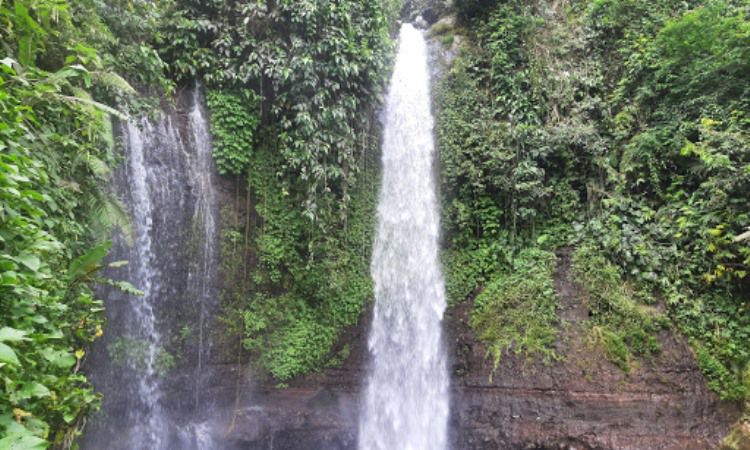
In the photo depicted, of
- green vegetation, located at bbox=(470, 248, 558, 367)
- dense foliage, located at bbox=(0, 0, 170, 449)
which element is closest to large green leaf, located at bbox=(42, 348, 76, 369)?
dense foliage, located at bbox=(0, 0, 170, 449)

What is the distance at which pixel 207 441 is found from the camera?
6812 mm

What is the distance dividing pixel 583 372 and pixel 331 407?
13.3ft

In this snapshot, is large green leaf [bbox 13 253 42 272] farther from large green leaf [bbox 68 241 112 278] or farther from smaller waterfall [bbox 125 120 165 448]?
smaller waterfall [bbox 125 120 165 448]

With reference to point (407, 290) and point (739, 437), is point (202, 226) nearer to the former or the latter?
point (407, 290)

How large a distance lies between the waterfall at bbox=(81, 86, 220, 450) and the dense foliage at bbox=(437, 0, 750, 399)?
443cm

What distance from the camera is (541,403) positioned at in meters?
6.53

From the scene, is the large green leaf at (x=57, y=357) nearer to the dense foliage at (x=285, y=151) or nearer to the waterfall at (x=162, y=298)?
the waterfall at (x=162, y=298)

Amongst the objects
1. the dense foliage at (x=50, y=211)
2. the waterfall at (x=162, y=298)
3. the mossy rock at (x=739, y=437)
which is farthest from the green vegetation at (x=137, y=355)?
the mossy rock at (x=739, y=437)

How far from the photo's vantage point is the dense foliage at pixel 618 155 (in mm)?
6312

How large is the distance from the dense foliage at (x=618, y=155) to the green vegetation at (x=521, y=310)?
300 millimetres

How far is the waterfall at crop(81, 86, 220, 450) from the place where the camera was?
615 centimetres

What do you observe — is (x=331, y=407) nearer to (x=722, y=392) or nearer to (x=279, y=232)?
(x=279, y=232)

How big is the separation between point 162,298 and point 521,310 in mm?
5684

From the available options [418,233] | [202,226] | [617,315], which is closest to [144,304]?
[202,226]
